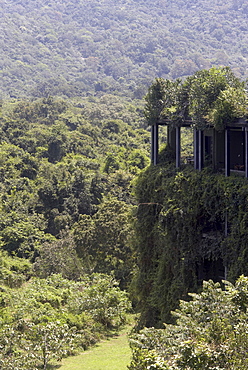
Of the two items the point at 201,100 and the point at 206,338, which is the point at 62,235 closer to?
the point at 201,100

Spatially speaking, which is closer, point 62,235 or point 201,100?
point 201,100

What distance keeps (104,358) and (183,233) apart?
4495mm

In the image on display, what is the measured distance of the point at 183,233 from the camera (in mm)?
16219

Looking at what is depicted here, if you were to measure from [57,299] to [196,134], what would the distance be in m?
8.70

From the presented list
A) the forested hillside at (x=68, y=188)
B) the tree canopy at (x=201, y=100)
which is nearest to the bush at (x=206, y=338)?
the tree canopy at (x=201, y=100)

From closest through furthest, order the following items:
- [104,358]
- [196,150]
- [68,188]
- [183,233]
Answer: [183,233] → [196,150] → [104,358] → [68,188]

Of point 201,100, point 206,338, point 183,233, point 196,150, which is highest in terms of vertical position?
point 201,100

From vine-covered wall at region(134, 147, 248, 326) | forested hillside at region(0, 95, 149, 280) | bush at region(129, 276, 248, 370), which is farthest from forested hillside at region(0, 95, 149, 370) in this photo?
bush at region(129, 276, 248, 370)

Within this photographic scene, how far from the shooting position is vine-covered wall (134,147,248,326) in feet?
46.9

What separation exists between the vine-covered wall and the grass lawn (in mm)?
1296

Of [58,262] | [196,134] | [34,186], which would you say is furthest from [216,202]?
[34,186]

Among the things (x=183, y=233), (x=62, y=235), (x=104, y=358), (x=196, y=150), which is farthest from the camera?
(x=62, y=235)

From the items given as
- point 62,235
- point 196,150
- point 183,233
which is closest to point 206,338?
point 183,233

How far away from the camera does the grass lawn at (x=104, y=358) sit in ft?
53.7
